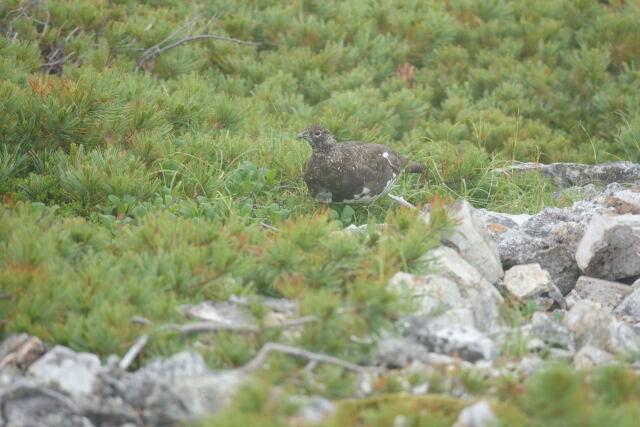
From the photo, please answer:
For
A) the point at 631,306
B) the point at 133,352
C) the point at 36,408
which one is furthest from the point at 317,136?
the point at 36,408

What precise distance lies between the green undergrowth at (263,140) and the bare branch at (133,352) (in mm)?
49

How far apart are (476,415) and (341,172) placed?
295 centimetres

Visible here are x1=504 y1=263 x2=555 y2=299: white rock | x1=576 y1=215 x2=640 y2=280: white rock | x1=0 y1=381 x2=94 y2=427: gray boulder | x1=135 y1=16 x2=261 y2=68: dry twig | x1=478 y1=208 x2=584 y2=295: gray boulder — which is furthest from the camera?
x1=135 y1=16 x2=261 y2=68: dry twig

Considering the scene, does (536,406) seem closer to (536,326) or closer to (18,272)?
(536,326)

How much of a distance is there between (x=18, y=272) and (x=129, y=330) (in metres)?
0.60

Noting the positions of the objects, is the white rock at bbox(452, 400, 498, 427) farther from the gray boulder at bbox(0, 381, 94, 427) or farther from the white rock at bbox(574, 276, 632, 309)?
the white rock at bbox(574, 276, 632, 309)

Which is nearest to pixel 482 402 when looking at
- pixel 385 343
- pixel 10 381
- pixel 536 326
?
pixel 385 343

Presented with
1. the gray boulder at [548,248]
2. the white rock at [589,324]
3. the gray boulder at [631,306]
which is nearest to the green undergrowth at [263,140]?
the white rock at [589,324]

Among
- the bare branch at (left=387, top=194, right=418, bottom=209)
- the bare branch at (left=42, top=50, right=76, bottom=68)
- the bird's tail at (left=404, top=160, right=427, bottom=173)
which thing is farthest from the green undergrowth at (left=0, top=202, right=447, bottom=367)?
the bare branch at (left=42, top=50, right=76, bottom=68)

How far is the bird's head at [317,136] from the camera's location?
5496mm

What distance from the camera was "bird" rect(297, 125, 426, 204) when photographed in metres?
5.45

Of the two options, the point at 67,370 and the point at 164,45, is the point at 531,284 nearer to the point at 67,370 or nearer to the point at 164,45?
the point at 67,370

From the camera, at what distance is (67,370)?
2852 millimetres

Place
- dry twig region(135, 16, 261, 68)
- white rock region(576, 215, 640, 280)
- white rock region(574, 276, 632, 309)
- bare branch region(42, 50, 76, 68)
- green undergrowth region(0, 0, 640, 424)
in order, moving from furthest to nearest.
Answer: dry twig region(135, 16, 261, 68)
bare branch region(42, 50, 76, 68)
white rock region(576, 215, 640, 280)
white rock region(574, 276, 632, 309)
green undergrowth region(0, 0, 640, 424)
